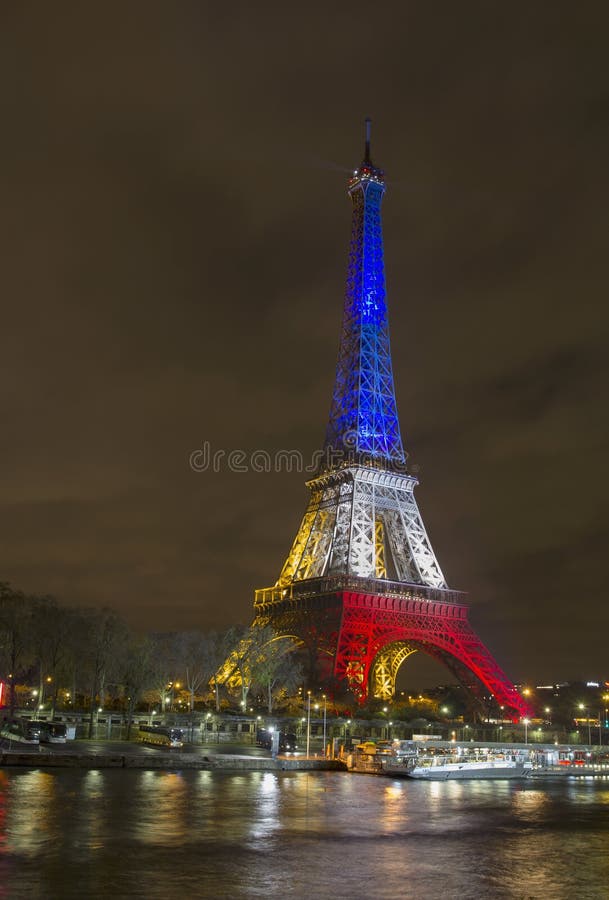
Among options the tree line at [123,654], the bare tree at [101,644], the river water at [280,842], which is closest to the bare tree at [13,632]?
the tree line at [123,654]

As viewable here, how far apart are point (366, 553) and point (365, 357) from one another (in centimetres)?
2831

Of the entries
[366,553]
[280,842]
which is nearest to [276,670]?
[366,553]

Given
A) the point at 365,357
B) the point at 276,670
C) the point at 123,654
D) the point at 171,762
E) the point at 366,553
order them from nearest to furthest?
1. the point at 171,762
2. the point at 123,654
3. the point at 276,670
4. the point at 366,553
5. the point at 365,357

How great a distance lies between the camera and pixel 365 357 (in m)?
112

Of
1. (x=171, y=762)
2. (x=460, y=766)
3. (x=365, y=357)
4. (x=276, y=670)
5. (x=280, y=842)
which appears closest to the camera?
(x=280, y=842)

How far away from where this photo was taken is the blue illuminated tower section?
10688 centimetres

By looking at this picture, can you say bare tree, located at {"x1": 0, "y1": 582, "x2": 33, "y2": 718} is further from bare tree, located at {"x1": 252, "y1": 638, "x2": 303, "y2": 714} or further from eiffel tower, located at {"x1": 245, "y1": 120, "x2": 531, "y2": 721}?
eiffel tower, located at {"x1": 245, "y1": 120, "x2": 531, "y2": 721}

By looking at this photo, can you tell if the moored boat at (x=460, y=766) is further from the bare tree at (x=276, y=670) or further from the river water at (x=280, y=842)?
the bare tree at (x=276, y=670)

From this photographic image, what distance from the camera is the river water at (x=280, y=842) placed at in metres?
21.9

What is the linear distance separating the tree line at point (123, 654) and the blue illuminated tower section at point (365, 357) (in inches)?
1060

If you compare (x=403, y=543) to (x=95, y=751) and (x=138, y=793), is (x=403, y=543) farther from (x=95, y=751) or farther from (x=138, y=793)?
(x=138, y=793)

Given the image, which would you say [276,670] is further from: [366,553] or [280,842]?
[280,842]

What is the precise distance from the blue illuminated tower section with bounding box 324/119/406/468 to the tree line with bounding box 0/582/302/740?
26936mm

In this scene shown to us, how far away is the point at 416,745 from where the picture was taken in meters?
73.3
